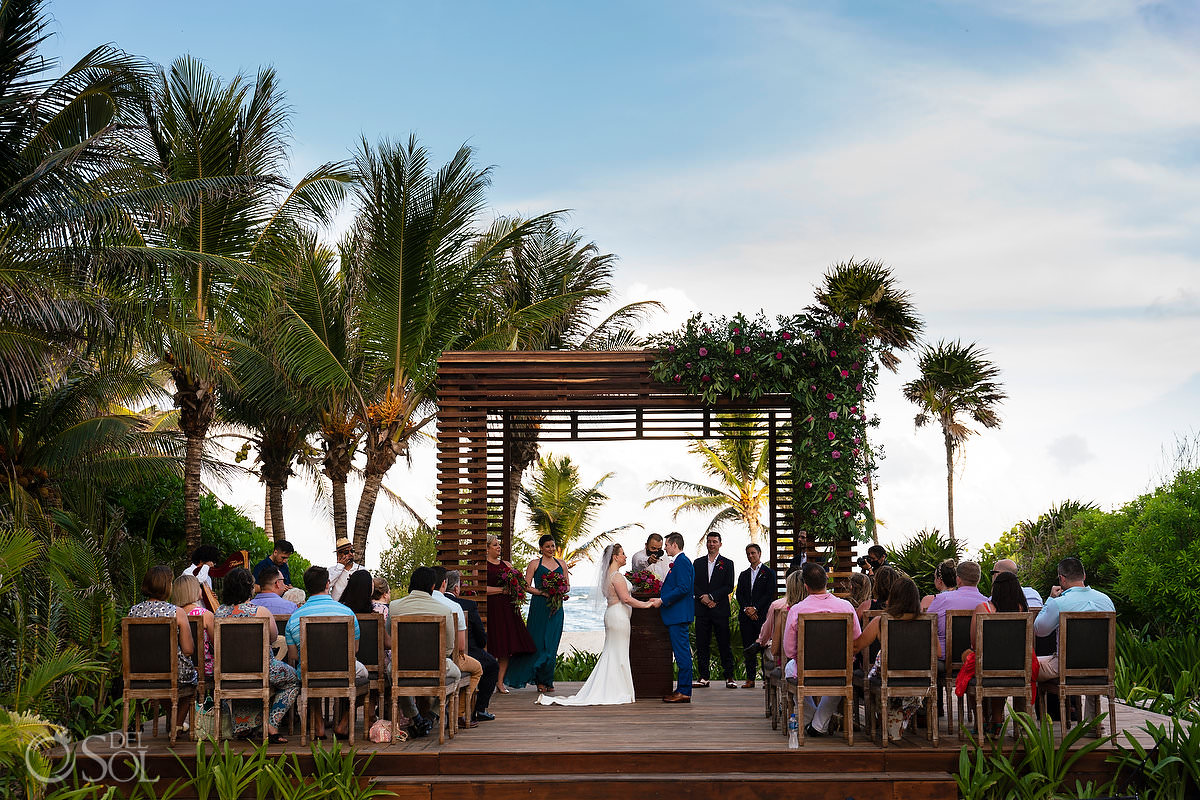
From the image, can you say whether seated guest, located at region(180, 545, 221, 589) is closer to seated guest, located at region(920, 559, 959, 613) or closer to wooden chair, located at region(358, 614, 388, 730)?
wooden chair, located at region(358, 614, 388, 730)

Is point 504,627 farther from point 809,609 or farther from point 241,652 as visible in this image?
point 809,609

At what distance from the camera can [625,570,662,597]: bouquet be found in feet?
34.9

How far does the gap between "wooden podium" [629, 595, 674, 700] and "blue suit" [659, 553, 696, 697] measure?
1.08ft

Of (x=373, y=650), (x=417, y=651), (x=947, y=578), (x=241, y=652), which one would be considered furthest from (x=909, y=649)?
(x=241, y=652)

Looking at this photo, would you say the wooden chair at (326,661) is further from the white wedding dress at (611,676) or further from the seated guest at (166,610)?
the white wedding dress at (611,676)

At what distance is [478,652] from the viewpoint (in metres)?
9.53

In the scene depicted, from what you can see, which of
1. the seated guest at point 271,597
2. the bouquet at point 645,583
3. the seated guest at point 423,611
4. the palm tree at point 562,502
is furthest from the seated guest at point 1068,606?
the palm tree at point 562,502

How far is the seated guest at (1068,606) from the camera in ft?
26.6

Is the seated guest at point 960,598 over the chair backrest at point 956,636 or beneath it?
over

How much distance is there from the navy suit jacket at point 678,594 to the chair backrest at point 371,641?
10.2 feet

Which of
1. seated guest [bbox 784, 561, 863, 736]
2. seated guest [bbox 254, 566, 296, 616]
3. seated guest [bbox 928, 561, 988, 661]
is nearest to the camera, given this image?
seated guest [bbox 784, 561, 863, 736]

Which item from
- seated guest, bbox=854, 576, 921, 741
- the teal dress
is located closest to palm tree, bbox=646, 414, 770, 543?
the teal dress

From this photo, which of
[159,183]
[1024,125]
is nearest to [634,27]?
[1024,125]

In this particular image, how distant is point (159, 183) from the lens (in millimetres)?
14773
